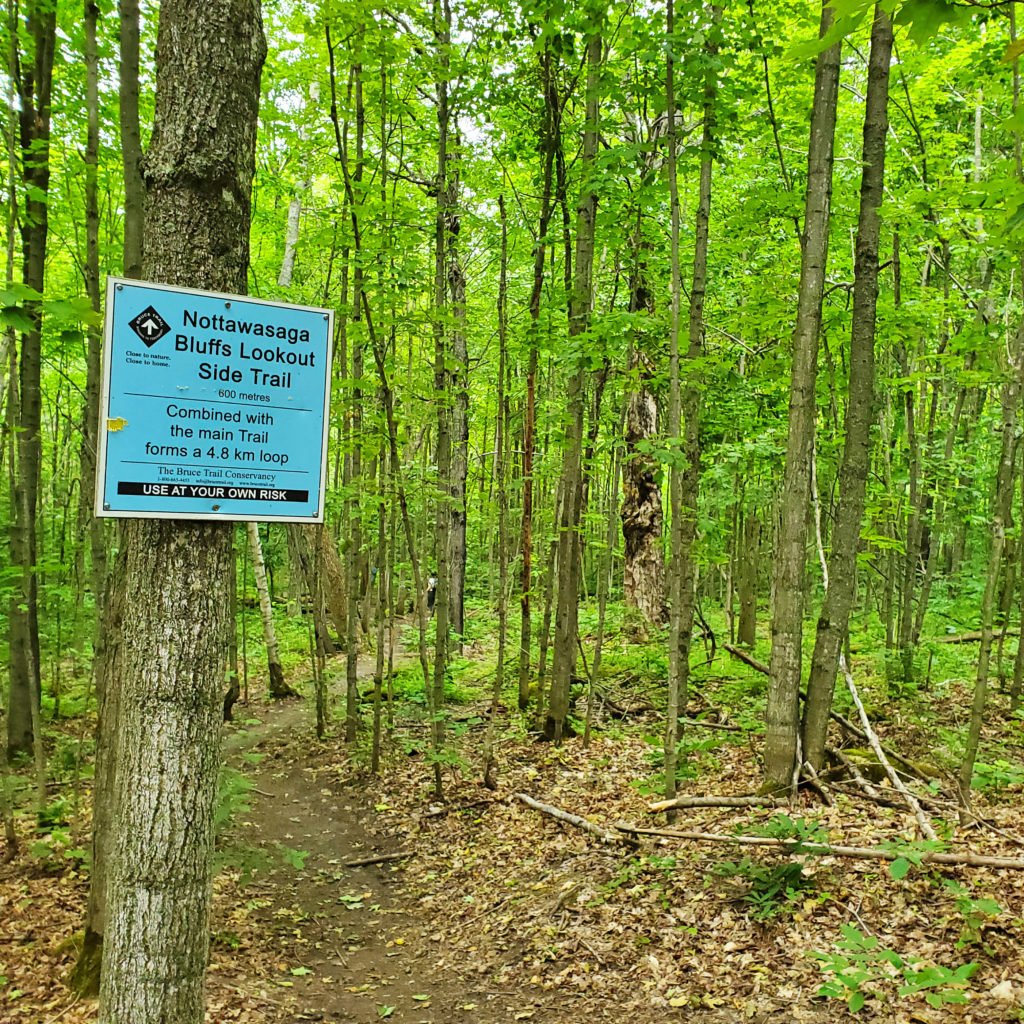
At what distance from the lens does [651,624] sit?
39.2 feet

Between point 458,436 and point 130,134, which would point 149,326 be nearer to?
point 130,134

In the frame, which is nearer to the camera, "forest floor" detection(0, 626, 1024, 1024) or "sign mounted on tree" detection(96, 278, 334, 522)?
"sign mounted on tree" detection(96, 278, 334, 522)

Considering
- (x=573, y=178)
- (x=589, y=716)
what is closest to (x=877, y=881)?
(x=589, y=716)

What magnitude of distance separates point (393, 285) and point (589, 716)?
5252 millimetres

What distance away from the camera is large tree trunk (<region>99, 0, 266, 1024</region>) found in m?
2.29

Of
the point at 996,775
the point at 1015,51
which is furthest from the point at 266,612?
the point at 1015,51

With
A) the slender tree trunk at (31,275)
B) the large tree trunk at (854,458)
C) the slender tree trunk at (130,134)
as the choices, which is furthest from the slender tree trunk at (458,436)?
the slender tree trunk at (130,134)

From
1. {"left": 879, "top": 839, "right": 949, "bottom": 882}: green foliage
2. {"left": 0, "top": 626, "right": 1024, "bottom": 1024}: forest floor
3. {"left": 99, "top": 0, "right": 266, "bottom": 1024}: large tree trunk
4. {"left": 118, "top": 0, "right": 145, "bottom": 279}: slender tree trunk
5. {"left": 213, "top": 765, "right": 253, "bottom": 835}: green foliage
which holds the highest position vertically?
{"left": 118, "top": 0, "right": 145, "bottom": 279}: slender tree trunk

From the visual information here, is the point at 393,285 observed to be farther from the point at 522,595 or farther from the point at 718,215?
the point at 718,215

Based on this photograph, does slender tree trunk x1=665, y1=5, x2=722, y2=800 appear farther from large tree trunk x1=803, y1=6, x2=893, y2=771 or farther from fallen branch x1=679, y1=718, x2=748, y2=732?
large tree trunk x1=803, y1=6, x2=893, y2=771

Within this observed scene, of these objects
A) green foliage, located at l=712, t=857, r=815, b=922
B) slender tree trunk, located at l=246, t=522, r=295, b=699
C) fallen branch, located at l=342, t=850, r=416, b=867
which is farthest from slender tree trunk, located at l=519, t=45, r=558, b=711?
green foliage, located at l=712, t=857, r=815, b=922

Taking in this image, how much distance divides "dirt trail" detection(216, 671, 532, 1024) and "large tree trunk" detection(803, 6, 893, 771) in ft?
10.7

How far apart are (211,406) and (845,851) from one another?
4.33 meters

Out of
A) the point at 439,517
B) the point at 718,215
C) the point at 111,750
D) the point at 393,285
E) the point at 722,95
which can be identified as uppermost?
the point at 718,215
